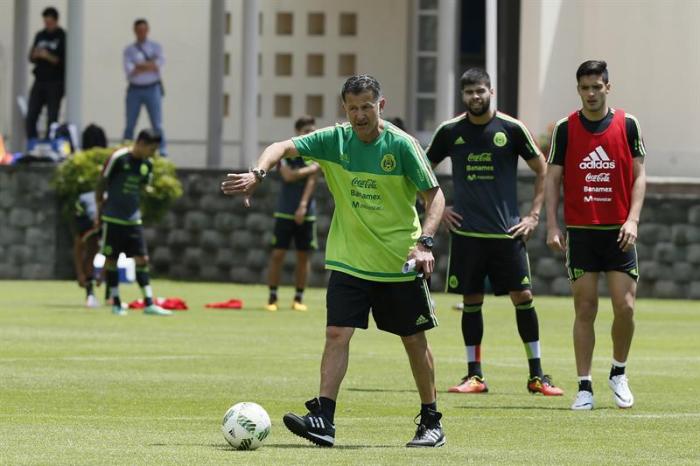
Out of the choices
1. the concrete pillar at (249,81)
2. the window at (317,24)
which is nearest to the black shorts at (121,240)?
the concrete pillar at (249,81)

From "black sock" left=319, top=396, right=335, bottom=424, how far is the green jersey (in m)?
0.73

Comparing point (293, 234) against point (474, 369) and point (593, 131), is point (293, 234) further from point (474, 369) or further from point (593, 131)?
point (593, 131)

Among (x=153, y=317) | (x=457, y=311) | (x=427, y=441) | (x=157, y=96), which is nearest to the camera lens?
(x=427, y=441)

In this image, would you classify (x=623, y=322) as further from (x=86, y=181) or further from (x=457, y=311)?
(x=86, y=181)

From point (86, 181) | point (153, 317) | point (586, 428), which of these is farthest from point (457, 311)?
point (586, 428)

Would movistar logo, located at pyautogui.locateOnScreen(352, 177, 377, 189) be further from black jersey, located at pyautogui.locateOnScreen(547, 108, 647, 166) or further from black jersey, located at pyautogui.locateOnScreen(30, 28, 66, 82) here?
black jersey, located at pyautogui.locateOnScreen(30, 28, 66, 82)

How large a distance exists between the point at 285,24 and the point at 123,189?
13.9 m

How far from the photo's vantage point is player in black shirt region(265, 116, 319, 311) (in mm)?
21688

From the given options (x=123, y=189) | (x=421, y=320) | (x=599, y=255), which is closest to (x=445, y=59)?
(x=123, y=189)

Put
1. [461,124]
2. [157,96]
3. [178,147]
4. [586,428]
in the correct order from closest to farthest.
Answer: [586,428] < [461,124] < [157,96] < [178,147]

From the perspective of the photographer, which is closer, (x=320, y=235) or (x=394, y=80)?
(x=320, y=235)

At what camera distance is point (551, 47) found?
29.9 m

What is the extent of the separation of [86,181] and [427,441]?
16.4m

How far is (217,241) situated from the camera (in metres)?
27.3
